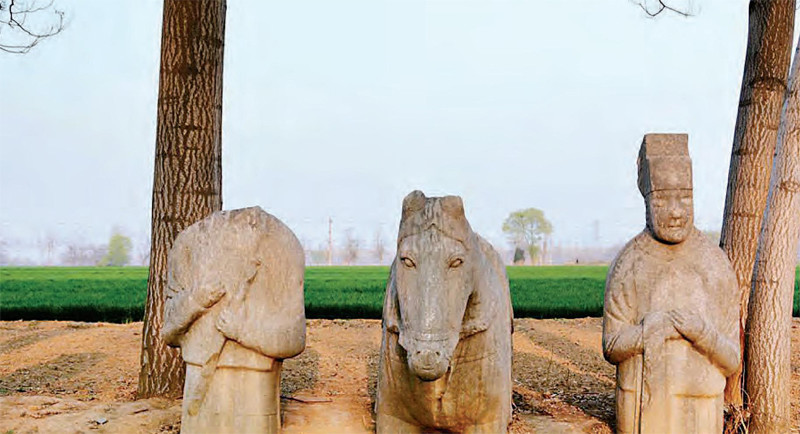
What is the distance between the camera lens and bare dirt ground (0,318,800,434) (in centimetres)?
535

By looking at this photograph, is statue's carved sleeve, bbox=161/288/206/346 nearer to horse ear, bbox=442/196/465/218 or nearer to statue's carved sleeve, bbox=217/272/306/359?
statue's carved sleeve, bbox=217/272/306/359

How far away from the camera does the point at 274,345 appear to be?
4.32m

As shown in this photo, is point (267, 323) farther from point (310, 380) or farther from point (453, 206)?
point (310, 380)

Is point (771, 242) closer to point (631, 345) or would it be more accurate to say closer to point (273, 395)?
point (631, 345)

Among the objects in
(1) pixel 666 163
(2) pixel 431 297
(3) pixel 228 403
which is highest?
(1) pixel 666 163

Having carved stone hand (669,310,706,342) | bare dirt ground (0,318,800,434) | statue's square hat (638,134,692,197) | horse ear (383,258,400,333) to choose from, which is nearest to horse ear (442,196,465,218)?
horse ear (383,258,400,333)

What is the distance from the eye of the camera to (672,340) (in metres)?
4.37

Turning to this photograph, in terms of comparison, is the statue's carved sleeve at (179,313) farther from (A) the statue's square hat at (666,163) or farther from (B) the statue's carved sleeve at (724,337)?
(B) the statue's carved sleeve at (724,337)

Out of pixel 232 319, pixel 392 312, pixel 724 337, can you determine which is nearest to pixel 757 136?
pixel 724 337

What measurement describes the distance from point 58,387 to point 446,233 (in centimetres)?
628

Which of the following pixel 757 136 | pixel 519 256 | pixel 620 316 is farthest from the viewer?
pixel 519 256

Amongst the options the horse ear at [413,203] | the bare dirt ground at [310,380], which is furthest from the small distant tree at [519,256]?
the horse ear at [413,203]

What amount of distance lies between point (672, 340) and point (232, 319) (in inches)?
102

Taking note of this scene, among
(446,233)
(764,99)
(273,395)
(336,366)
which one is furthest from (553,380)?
(446,233)
